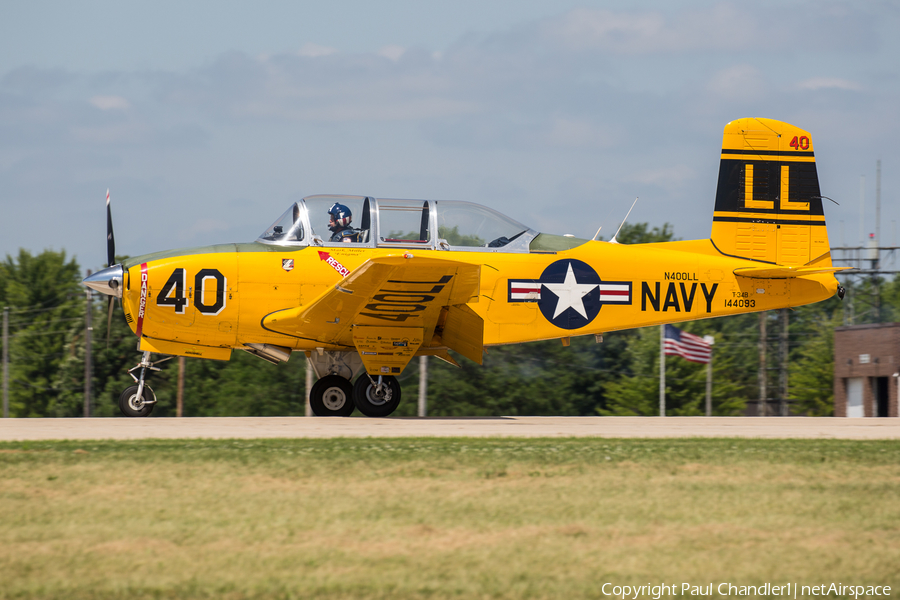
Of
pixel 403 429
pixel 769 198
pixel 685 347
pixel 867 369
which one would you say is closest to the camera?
pixel 403 429

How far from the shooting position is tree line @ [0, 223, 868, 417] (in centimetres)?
5659

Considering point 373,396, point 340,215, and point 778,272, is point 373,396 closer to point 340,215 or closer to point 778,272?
point 340,215

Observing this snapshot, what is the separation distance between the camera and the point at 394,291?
12.6m

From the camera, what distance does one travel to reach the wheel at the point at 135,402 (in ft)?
45.7

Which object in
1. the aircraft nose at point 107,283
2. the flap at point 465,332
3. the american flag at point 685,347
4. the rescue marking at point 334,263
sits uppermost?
the rescue marking at point 334,263

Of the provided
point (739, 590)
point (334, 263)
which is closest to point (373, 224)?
point (334, 263)

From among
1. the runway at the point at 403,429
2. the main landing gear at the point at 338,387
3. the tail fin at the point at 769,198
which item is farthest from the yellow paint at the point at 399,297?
the runway at the point at 403,429

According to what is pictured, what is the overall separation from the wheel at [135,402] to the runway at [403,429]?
94cm

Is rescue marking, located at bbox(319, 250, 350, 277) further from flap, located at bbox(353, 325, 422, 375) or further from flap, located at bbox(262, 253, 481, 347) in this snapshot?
flap, located at bbox(353, 325, 422, 375)

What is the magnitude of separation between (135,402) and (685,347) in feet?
75.9

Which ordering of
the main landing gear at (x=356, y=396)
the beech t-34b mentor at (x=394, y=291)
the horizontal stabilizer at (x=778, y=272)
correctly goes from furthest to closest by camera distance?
the horizontal stabilizer at (x=778, y=272), the main landing gear at (x=356, y=396), the beech t-34b mentor at (x=394, y=291)

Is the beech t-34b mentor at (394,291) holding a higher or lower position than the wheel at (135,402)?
higher

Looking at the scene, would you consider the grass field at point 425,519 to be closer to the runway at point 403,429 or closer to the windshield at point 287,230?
the runway at point 403,429

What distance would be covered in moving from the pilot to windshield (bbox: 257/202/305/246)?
1.54 feet
